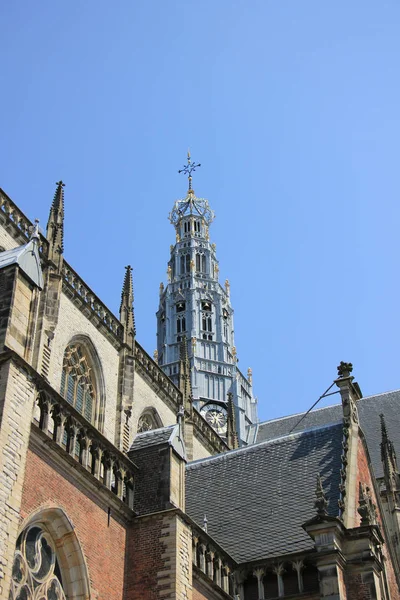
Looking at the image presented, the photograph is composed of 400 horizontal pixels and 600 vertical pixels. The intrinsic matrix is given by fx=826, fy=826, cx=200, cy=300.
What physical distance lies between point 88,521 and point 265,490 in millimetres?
6660

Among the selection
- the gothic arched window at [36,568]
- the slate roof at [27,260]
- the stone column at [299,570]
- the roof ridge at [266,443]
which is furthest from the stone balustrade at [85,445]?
the roof ridge at [266,443]

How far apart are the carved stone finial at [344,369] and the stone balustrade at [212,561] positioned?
5.66 metres

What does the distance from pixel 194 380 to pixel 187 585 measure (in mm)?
32250

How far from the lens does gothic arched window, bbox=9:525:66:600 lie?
1012 cm

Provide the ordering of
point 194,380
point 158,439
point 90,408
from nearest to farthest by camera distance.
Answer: point 158,439 → point 90,408 → point 194,380

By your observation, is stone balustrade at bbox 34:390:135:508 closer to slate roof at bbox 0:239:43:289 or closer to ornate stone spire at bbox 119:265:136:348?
slate roof at bbox 0:239:43:289

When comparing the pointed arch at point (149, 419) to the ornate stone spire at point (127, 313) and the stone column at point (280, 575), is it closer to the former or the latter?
the ornate stone spire at point (127, 313)

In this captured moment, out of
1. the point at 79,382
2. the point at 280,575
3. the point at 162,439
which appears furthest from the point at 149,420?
the point at 162,439

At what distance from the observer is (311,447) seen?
1838 cm

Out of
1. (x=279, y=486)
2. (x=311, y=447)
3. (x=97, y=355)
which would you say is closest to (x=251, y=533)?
(x=279, y=486)

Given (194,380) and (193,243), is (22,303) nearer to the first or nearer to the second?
(194,380)

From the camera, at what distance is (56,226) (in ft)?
72.4

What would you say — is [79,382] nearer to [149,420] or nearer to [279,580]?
[149,420]

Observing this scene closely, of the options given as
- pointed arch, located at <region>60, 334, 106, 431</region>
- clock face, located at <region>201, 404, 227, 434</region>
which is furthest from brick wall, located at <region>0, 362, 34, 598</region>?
clock face, located at <region>201, 404, 227, 434</region>
